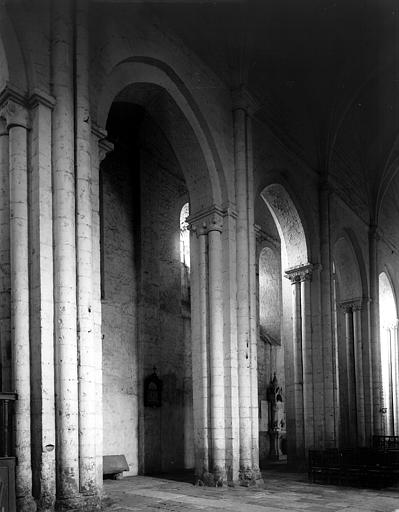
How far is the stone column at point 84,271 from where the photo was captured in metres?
9.45

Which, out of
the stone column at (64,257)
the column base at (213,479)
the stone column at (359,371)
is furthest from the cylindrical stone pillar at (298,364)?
the stone column at (64,257)

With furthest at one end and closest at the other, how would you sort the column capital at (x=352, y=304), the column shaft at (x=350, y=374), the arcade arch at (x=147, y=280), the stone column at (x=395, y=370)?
the stone column at (x=395, y=370) → the column capital at (x=352, y=304) → the column shaft at (x=350, y=374) → the arcade arch at (x=147, y=280)

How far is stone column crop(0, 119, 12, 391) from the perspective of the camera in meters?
9.19

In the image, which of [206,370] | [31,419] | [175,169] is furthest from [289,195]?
[31,419]

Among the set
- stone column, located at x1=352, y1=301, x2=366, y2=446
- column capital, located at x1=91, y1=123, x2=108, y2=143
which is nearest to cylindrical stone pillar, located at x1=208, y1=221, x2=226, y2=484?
column capital, located at x1=91, y1=123, x2=108, y2=143

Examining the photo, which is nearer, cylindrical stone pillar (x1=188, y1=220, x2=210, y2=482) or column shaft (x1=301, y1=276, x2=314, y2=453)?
cylindrical stone pillar (x1=188, y1=220, x2=210, y2=482)

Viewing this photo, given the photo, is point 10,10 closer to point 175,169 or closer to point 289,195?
point 175,169

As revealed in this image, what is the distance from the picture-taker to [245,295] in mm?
13875

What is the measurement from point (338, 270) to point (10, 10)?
16.7 metres

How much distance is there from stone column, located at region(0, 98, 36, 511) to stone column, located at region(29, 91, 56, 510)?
0.35ft

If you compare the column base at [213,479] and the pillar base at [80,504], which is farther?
the column base at [213,479]

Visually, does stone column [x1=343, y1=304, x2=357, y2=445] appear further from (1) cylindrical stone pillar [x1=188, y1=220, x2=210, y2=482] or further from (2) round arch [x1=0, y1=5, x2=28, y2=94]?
(2) round arch [x1=0, y1=5, x2=28, y2=94]

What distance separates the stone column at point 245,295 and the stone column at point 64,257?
4893mm

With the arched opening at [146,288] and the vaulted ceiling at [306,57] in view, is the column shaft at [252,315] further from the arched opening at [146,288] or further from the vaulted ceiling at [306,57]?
the vaulted ceiling at [306,57]
